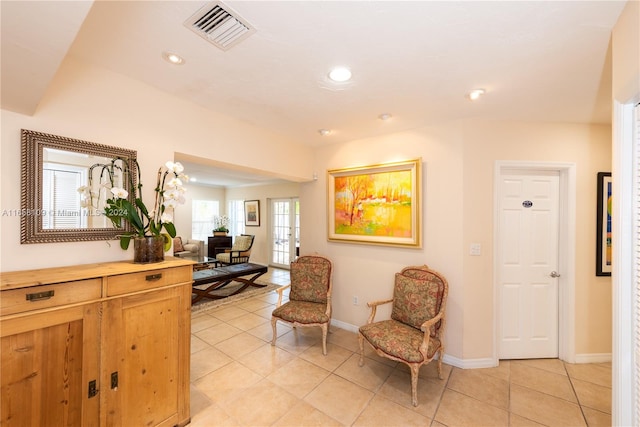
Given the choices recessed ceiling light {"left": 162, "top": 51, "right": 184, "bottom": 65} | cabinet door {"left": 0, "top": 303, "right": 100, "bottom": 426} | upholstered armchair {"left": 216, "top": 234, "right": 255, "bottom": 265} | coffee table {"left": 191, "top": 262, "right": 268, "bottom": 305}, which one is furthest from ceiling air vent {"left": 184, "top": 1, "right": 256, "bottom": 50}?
upholstered armchair {"left": 216, "top": 234, "right": 255, "bottom": 265}

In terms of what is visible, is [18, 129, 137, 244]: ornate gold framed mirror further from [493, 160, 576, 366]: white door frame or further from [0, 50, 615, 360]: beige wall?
[493, 160, 576, 366]: white door frame

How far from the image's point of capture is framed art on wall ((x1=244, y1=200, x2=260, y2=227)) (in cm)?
759

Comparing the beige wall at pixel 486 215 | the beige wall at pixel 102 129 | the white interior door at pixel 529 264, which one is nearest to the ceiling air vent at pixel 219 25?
the beige wall at pixel 102 129

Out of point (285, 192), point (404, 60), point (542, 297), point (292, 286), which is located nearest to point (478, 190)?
point (542, 297)

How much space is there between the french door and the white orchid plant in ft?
16.0

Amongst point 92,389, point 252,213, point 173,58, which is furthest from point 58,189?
point 252,213

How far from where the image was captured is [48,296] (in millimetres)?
1263

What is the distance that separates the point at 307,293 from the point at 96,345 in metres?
2.19

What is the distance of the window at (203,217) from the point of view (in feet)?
25.7

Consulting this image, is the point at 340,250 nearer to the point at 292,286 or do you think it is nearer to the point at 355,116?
the point at 292,286

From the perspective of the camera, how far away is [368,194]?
3234mm

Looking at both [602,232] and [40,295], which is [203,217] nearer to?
[40,295]

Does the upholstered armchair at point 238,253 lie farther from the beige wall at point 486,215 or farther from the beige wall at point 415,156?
the beige wall at point 486,215

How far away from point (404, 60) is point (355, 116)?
960 millimetres
